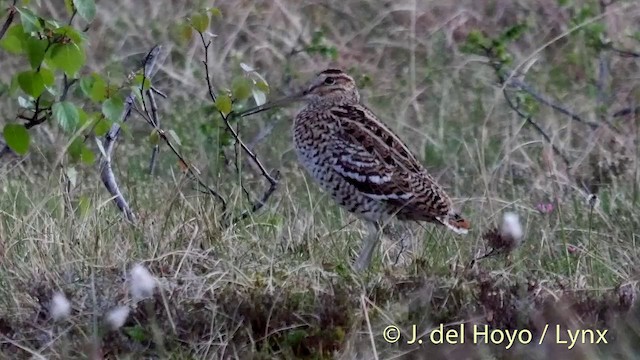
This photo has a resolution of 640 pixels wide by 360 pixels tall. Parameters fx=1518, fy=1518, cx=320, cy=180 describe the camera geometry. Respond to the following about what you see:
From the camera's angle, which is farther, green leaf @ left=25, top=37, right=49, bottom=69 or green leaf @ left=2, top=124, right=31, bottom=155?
green leaf @ left=2, top=124, right=31, bottom=155

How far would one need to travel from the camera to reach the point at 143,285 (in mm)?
5039

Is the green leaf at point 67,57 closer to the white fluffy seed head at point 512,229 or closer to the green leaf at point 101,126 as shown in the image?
the green leaf at point 101,126

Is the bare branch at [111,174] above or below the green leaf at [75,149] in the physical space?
below

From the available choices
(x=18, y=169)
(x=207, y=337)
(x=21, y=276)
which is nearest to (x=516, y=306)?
(x=207, y=337)

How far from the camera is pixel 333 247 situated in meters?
5.88

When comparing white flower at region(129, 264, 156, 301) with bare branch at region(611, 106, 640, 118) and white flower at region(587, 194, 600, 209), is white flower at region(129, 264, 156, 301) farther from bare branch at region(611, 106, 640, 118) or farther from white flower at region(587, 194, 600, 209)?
bare branch at region(611, 106, 640, 118)

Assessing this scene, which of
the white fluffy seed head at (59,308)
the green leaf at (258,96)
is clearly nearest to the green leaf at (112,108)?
the green leaf at (258,96)

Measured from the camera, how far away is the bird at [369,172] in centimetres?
628

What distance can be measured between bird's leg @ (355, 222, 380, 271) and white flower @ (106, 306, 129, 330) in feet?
3.00

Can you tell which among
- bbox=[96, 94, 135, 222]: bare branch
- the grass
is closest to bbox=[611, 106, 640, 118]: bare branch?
the grass

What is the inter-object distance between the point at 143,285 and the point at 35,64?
927 millimetres

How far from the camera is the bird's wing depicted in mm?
6281

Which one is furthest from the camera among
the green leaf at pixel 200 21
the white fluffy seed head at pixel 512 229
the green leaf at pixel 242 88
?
the green leaf at pixel 242 88

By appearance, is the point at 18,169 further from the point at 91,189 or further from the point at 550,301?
the point at 550,301
